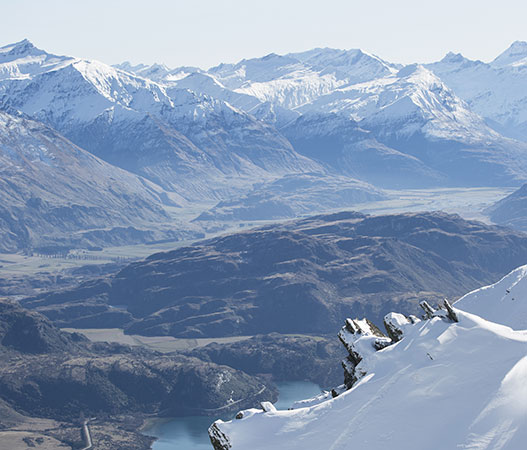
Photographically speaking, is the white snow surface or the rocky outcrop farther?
the white snow surface

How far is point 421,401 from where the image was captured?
252 ft

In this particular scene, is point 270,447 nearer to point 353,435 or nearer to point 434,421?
point 353,435

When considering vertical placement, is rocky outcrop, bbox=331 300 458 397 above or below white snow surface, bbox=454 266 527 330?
above

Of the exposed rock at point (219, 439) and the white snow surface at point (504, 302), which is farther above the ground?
the white snow surface at point (504, 302)

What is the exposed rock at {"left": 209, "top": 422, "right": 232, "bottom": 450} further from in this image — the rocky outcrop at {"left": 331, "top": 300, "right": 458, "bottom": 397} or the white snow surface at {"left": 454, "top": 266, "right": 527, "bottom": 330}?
the white snow surface at {"left": 454, "top": 266, "right": 527, "bottom": 330}

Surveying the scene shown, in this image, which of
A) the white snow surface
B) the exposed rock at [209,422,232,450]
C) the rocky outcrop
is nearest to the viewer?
the exposed rock at [209,422,232,450]

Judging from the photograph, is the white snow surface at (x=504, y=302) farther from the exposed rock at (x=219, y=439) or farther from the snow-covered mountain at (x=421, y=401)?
the exposed rock at (x=219, y=439)

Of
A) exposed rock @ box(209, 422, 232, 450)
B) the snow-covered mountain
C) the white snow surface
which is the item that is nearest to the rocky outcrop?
the snow-covered mountain

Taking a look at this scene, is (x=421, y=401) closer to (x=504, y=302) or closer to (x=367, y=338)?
(x=367, y=338)

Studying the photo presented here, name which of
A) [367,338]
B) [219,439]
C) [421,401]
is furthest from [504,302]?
[219,439]

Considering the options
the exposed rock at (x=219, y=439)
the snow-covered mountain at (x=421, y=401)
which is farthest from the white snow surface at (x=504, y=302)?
the exposed rock at (x=219, y=439)

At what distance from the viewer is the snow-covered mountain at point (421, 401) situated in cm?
7288

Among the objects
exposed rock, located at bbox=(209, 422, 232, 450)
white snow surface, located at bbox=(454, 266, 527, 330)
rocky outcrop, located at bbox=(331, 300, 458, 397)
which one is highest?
rocky outcrop, located at bbox=(331, 300, 458, 397)

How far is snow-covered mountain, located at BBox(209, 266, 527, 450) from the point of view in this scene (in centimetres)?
7288
